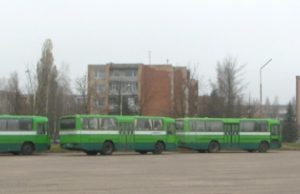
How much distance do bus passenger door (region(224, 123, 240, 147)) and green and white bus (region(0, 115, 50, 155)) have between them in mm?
13584

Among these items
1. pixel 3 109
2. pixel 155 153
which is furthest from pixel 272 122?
pixel 3 109

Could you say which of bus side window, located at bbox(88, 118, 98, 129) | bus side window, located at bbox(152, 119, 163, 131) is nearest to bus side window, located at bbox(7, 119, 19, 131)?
bus side window, located at bbox(88, 118, 98, 129)

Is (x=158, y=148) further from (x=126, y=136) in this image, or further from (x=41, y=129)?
(x=41, y=129)

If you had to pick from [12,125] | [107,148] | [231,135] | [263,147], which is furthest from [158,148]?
[12,125]

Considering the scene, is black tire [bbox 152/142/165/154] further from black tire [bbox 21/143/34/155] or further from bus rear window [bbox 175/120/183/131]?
black tire [bbox 21/143/34/155]

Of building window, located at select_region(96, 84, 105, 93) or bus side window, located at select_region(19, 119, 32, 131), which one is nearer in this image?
bus side window, located at select_region(19, 119, 32, 131)

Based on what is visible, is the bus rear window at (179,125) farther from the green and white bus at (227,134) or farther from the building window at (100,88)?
the building window at (100,88)

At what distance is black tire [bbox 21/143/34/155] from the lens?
4038cm

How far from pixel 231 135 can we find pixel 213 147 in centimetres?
170

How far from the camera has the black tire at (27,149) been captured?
132 feet

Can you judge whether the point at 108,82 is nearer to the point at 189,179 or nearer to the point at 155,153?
the point at 155,153

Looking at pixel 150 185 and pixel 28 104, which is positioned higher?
pixel 28 104

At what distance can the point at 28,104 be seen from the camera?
67.2m

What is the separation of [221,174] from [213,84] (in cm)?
4626
